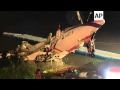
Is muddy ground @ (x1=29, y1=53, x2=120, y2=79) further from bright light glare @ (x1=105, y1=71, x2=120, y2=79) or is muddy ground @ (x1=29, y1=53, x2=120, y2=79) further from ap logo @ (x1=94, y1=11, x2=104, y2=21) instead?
ap logo @ (x1=94, y1=11, x2=104, y2=21)

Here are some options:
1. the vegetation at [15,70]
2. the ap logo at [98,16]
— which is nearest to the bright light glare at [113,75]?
the ap logo at [98,16]

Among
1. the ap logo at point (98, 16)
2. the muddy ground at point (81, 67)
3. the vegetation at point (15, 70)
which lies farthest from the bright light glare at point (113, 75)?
the vegetation at point (15, 70)

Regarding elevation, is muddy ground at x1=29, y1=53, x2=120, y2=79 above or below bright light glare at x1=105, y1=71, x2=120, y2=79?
above

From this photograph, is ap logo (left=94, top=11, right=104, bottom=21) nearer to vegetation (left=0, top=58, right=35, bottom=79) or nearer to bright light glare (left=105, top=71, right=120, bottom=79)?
bright light glare (left=105, top=71, right=120, bottom=79)

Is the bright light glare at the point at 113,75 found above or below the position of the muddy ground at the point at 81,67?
below

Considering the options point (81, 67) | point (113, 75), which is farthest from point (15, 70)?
point (113, 75)

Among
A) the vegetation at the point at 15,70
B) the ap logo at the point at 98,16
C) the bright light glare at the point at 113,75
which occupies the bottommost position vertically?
the bright light glare at the point at 113,75

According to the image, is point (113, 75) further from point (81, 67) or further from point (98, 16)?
point (98, 16)

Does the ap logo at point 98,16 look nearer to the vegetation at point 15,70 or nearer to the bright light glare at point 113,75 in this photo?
the bright light glare at point 113,75

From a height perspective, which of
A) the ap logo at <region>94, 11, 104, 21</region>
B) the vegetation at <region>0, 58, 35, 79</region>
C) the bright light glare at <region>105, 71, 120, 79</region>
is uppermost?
the ap logo at <region>94, 11, 104, 21</region>

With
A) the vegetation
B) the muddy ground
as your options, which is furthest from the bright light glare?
the vegetation

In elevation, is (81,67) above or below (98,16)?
below
